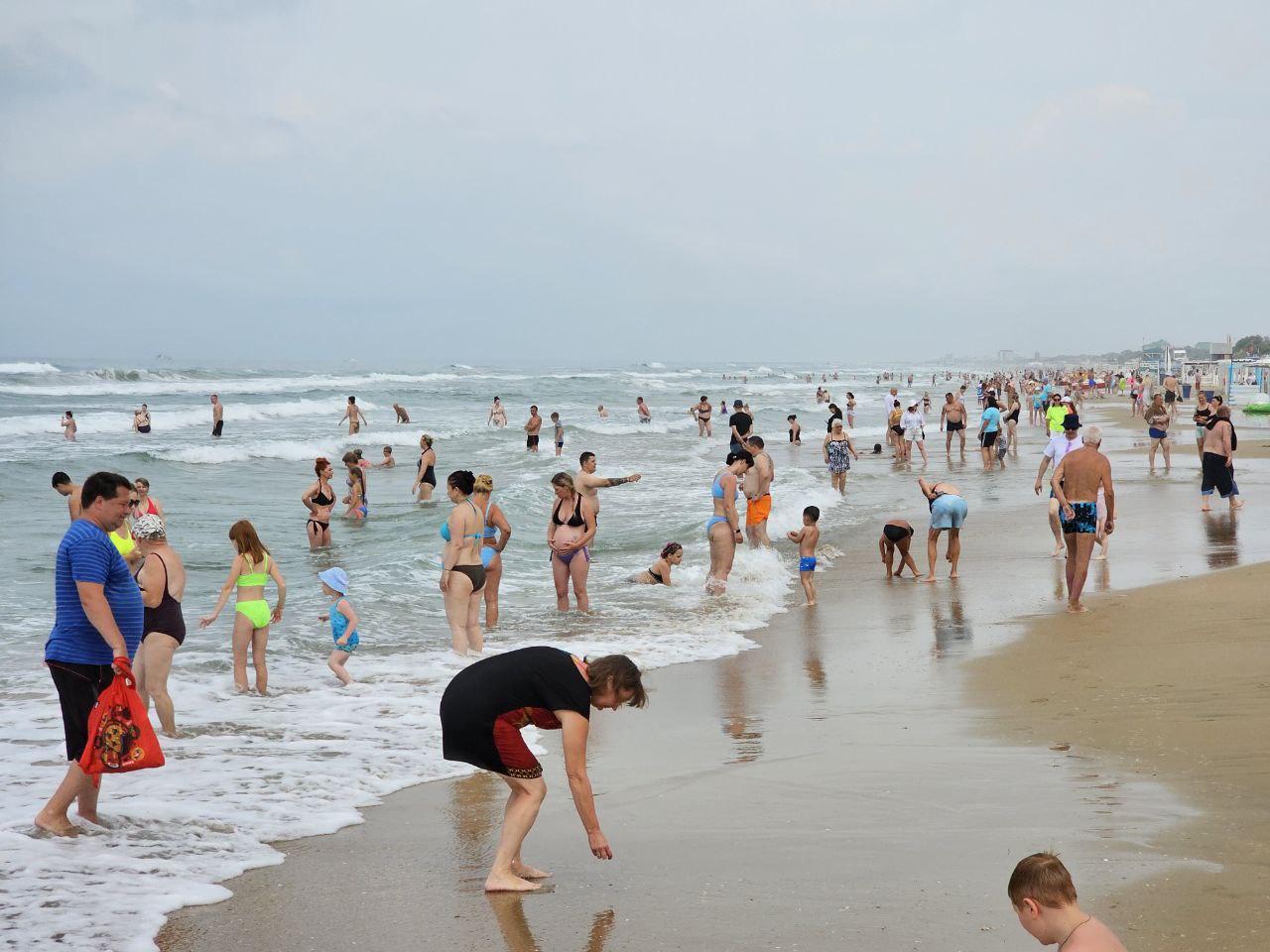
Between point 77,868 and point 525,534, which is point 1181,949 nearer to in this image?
point 77,868

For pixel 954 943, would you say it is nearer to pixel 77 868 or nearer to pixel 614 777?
pixel 614 777

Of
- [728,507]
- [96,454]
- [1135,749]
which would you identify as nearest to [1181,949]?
[1135,749]

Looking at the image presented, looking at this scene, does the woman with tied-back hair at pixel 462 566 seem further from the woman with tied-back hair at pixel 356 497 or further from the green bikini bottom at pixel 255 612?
the woman with tied-back hair at pixel 356 497

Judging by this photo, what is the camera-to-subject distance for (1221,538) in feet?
44.2

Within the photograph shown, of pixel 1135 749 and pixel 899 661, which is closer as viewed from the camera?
pixel 1135 749

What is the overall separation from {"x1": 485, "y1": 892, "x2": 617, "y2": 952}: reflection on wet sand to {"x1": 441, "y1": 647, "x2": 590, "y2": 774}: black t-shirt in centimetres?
51

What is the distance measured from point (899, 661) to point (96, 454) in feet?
95.2

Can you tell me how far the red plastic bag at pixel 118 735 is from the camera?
473 cm

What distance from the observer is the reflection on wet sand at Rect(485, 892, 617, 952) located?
3932mm

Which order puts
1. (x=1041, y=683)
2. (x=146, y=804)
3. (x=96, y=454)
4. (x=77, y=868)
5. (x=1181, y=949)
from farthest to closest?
(x=96, y=454) → (x=1041, y=683) → (x=146, y=804) → (x=77, y=868) → (x=1181, y=949)

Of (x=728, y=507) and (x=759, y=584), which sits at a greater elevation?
(x=728, y=507)

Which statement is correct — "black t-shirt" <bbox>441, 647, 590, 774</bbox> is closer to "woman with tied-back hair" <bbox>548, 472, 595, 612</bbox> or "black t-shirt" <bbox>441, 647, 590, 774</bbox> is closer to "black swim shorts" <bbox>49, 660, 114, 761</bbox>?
"black swim shorts" <bbox>49, 660, 114, 761</bbox>

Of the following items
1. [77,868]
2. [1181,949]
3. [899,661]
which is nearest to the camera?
[1181,949]

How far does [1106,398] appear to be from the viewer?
61312 mm
